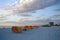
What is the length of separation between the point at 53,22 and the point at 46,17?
0.42 ft

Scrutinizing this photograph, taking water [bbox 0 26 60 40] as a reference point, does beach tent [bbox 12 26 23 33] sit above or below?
above

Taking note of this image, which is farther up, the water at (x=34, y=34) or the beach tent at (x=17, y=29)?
the beach tent at (x=17, y=29)

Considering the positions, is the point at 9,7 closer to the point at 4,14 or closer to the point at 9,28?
the point at 4,14

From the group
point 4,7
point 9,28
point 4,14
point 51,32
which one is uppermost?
point 4,7

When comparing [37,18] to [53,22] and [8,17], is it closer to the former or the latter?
[53,22]

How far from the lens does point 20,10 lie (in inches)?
67.4

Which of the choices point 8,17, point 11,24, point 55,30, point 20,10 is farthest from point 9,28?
point 55,30

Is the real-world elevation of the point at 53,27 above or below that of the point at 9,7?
below

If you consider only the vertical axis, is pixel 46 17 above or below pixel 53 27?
above

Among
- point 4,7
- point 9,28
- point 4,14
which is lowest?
point 9,28

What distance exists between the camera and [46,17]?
169 centimetres

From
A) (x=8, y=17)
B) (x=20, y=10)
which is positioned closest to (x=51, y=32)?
(x=20, y=10)

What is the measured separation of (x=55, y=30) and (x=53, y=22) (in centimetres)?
12

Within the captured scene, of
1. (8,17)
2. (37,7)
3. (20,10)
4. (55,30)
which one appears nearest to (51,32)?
(55,30)
